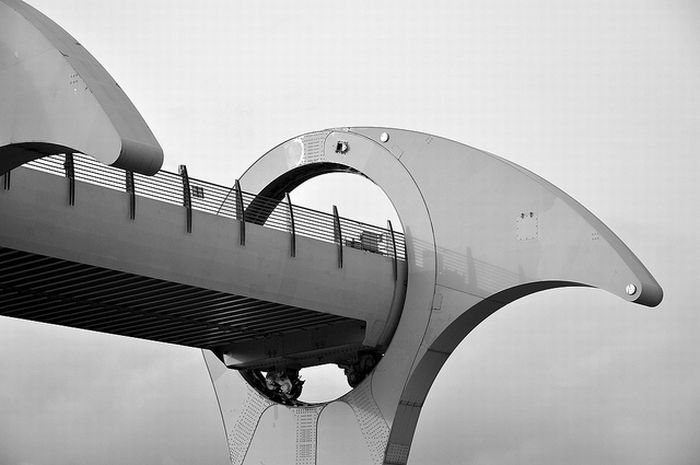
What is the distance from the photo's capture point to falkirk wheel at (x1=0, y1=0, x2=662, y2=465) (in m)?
24.2

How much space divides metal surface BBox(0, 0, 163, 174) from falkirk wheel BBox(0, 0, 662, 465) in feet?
32.2

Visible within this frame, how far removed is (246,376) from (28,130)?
15.3 m

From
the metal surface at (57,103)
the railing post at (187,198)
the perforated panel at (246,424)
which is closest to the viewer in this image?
the metal surface at (57,103)

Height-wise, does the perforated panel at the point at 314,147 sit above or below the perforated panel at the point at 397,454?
above

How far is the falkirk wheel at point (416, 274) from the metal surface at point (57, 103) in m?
9.82

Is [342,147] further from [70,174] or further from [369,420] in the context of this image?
[70,174]

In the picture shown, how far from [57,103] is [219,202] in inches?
360

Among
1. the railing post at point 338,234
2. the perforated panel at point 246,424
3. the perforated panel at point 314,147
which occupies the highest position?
the perforated panel at point 314,147

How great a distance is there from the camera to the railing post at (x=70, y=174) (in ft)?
67.9

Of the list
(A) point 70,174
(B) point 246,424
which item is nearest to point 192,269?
(A) point 70,174

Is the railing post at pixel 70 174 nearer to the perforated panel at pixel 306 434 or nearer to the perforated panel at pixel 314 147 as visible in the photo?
the perforated panel at pixel 314 147

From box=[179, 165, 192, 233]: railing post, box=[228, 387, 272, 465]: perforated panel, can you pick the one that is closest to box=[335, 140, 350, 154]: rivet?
box=[179, 165, 192, 233]: railing post

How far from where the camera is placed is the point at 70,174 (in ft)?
68.3

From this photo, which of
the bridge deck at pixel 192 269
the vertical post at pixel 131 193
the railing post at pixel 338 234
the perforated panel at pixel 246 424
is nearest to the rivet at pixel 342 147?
the bridge deck at pixel 192 269
